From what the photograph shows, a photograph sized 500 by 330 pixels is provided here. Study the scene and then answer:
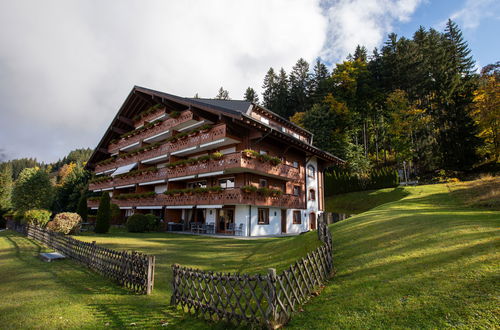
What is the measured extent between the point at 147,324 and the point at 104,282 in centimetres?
405

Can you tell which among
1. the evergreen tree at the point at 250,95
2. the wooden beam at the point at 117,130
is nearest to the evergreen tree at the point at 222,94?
the evergreen tree at the point at 250,95

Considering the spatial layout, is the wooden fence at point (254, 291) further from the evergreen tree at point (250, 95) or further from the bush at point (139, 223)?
the evergreen tree at point (250, 95)

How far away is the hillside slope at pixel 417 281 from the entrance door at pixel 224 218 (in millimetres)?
16731

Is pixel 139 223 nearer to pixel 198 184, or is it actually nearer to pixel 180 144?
pixel 198 184

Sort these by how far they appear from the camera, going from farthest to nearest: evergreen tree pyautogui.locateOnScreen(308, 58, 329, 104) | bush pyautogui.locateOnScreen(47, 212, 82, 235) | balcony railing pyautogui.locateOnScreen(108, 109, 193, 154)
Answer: evergreen tree pyautogui.locateOnScreen(308, 58, 329, 104) < balcony railing pyautogui.locateOnScreen(108, 109, 193, 154) < bush pyautogui.locateOnScreen(47, 212, 82, 235)

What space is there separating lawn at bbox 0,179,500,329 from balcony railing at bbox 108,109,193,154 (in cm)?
2010

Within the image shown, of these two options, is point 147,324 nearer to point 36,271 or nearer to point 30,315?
point 30,315

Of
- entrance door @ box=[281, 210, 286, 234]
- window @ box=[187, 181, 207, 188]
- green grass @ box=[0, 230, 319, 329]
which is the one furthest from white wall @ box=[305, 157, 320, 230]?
green grass @ box=[0, 230, 319, 329]

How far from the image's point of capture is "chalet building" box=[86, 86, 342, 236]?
23812mm

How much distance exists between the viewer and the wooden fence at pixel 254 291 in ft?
16.5

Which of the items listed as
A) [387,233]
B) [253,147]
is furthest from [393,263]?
[253,147]

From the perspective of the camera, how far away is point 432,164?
41.8 metres

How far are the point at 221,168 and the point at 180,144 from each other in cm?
765

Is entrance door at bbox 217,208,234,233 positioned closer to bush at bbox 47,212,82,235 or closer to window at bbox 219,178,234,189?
window at bbox 219,178,234,189
